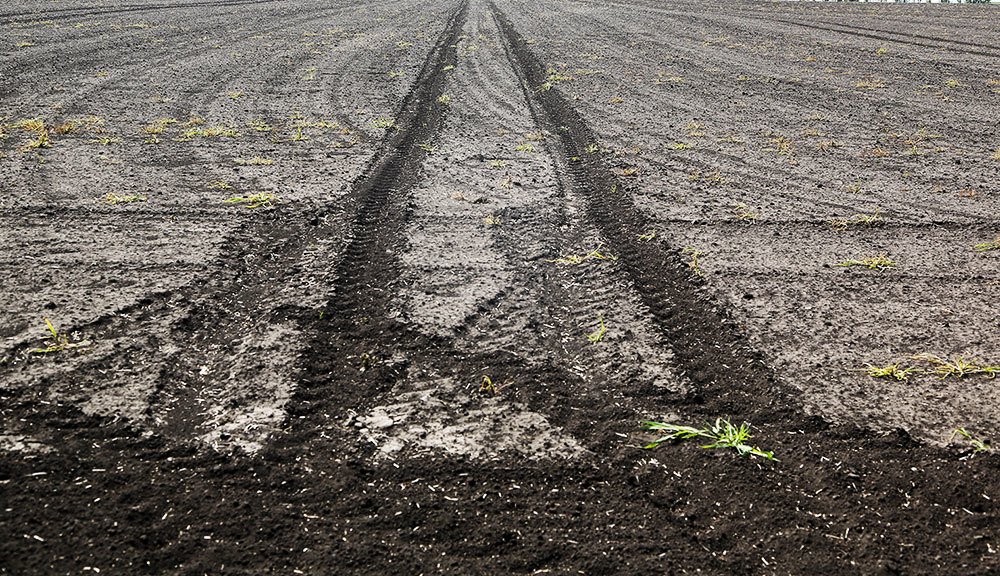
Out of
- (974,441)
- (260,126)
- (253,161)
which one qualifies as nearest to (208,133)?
(260,126)

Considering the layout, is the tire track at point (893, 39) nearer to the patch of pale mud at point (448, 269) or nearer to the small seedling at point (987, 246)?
the small seedling at point (987, 246)

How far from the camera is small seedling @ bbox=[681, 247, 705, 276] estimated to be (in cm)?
389

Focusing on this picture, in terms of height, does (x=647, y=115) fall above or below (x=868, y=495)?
above

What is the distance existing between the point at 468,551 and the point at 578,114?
6859 mm

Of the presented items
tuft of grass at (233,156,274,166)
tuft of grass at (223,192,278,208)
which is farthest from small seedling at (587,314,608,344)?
tuft of grass at (233,156,274,166)

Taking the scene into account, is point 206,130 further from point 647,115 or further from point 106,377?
point 647,115

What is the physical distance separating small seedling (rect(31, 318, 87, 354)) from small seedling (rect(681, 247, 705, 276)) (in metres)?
3.47

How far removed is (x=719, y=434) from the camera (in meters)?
2.52

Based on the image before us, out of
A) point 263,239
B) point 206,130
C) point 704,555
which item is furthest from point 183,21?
point 704,555

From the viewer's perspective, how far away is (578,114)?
796 centimetres

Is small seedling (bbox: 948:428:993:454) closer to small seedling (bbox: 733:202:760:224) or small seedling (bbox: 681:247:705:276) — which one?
small seedling (bbox: 681:247:705:276)

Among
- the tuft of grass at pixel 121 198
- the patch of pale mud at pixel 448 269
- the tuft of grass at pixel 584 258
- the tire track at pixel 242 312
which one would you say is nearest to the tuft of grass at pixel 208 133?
the tuft of grass at pixel 121 198

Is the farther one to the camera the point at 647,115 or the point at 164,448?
the point at 647,115

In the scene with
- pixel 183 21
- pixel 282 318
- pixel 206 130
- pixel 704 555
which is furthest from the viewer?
pixel 183 21
